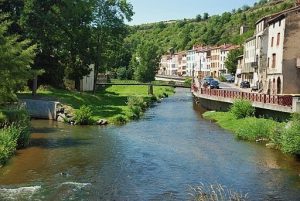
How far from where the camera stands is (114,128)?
4856 cm

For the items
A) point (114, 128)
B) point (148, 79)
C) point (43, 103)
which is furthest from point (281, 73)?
point (148, 79)

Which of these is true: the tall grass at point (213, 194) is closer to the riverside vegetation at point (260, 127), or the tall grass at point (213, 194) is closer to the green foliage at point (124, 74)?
the riverside vegetation at point (260, 127)

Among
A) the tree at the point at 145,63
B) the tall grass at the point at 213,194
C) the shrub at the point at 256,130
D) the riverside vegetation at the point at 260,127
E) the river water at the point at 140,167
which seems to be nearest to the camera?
the tall grass at the point at 213,194

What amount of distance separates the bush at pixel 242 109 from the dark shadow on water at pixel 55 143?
18.1 m

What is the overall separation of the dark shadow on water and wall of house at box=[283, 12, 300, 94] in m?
32.6

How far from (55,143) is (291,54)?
118ft

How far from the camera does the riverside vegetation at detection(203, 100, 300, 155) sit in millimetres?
32844

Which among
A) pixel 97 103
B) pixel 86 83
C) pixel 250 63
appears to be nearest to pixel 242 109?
pixel 97 103

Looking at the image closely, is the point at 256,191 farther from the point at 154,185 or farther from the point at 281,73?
the point at 281,73

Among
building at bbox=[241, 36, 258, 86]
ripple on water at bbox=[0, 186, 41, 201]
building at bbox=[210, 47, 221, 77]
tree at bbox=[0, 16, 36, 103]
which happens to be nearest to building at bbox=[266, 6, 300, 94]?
building at bbox=[241, 36, 258, 86]

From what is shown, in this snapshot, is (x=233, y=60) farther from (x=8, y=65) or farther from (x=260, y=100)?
(x=8, y=65)

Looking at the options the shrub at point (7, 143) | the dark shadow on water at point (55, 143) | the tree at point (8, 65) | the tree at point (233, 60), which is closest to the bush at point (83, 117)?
the dark shadow on water at point (55, 143)

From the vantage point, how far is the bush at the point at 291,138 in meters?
32.3

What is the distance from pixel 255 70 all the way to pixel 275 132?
60.5 meters
